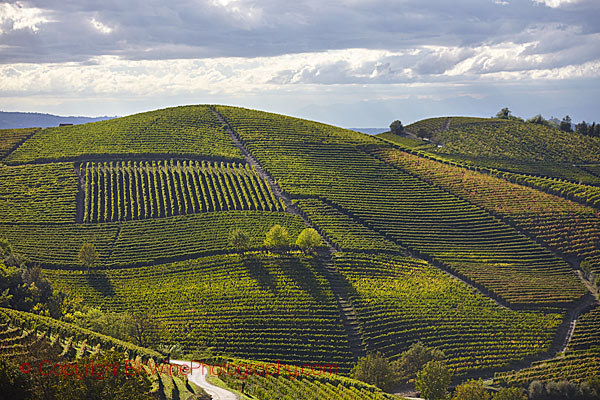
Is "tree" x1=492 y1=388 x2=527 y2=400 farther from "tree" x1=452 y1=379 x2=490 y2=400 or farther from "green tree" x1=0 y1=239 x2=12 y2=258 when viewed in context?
"green tree" x1=0 y1=239 x2=12 y2=258

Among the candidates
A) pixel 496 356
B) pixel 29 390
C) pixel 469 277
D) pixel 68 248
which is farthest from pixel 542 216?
pixel 29 390

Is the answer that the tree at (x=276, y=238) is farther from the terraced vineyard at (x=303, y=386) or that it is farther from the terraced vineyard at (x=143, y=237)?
the terraced vineyard at (x=303, y=386)

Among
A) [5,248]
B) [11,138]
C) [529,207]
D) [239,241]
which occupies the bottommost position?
[5,248]

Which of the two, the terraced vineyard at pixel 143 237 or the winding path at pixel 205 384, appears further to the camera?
the terraced vineyard at pixel 143 237

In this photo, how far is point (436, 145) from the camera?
153 meters

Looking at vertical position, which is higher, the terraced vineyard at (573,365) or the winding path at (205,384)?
the winding path at (205,384)

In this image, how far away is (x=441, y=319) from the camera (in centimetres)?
6588

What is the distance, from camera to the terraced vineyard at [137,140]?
109 metres

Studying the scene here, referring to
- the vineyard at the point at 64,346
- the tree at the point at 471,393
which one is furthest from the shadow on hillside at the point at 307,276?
the vineyard at the point at 64,346

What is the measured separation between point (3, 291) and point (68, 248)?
18.7 m

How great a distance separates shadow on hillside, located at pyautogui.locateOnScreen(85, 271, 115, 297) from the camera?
68.9 meters

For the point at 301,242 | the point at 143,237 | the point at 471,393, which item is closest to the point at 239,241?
the point at 301,242

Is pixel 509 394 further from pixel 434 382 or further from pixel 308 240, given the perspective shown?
pixel 308 240

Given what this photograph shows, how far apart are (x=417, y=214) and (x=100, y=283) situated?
5347 centimetres
